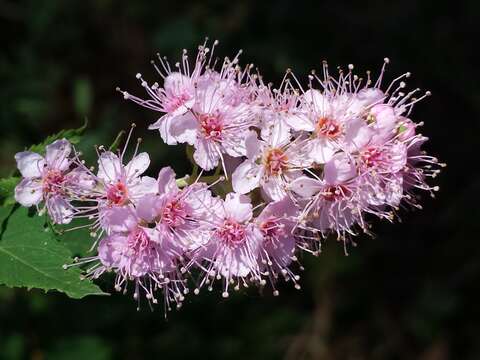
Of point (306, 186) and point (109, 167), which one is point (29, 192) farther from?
point (306, 186)

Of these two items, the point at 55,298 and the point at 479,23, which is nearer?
the point at 55,298

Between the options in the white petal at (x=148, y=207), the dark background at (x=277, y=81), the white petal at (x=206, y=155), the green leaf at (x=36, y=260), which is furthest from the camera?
the dark background at (x=277, y=81)

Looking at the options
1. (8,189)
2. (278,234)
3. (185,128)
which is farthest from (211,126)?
(8,189)

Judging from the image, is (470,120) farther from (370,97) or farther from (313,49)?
(370,97)

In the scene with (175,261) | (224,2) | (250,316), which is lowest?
(175,261)

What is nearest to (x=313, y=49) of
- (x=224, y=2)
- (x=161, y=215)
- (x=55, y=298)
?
(x=224, y=2)

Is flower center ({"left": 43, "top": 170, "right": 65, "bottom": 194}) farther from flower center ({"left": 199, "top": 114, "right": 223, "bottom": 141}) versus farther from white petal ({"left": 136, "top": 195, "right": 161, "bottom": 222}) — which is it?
flower center ({"left": 199, "top": 114, "right": 223, "bottom": 141})

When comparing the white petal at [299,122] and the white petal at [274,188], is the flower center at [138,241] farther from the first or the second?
Answer: the white petal at [299,122]

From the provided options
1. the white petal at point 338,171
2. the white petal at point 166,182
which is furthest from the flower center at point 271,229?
the white petal at point 166,182
